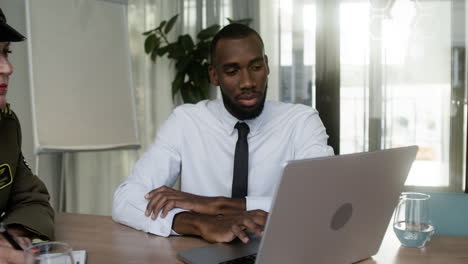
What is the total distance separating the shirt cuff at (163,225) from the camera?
1.35m

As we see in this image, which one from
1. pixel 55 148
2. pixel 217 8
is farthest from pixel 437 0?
pixel 55 148

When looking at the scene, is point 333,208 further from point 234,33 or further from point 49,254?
point 234,33

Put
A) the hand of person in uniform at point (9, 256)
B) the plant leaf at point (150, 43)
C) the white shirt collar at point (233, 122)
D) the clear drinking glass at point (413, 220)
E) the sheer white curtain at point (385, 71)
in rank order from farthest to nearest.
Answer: the plant leaf at point (150, 43)
the sheer white curtain at point (385, 71)
the white shirt collar at point (233, 122)
the clear drinking glass at point (413, 220)
the hand of person in uniform at point (9, 256)

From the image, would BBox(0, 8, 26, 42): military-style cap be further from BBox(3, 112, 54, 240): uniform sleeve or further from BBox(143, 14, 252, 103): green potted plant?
BBox(143, 14, 252, 103): green potted plant

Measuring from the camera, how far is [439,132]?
11.8ft

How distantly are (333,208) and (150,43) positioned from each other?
3.07 meters

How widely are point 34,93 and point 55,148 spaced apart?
13.8 inches

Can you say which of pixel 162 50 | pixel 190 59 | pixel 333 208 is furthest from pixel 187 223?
pixel 162 50

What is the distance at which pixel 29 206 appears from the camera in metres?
1.42

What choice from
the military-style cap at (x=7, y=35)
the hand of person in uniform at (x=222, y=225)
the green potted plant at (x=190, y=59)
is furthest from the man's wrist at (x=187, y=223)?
the green potted plant at (x=190, y=59)

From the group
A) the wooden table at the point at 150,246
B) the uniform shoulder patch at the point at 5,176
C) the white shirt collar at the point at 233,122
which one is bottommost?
the wooden table at the point at 150,246

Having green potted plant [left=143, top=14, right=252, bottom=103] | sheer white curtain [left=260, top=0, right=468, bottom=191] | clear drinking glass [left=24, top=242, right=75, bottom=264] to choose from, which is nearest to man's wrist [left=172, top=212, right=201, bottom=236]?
clear drinking glass [left=24, top=242, right=75, bottom=264]

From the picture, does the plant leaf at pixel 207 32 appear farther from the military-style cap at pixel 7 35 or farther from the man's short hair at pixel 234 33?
the military-style cap at pixel 7 35

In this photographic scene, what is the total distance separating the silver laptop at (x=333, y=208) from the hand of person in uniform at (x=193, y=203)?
1.17 feet
